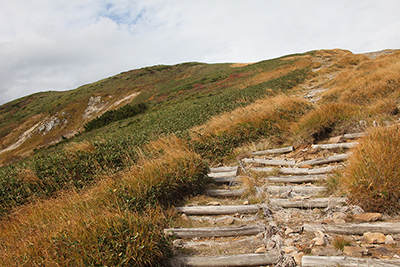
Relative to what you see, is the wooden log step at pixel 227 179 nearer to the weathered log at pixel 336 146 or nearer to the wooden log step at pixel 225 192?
the wooden log step at pixel 225 192

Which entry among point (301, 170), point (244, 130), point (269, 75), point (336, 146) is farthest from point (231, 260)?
point (269, 75)

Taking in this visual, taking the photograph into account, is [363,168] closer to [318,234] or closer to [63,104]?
[318,234]

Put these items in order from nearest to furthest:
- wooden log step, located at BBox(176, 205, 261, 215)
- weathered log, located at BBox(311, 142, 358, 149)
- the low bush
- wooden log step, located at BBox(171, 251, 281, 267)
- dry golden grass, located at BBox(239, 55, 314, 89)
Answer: wooden log step, located at BBox(171, 251, 281, 267) < wooden log step, located at BBox(176, 205, 261, 215) < weathered log, located at BBox(311, 142, 358, 149) < dry golden grass, located at BBox(239, 55, 314, 89) < the low bush

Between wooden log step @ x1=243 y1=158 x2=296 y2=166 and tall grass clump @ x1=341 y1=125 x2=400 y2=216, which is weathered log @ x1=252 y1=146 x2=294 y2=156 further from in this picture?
tall grass clump @ x1=341 y1=125 x2=400 y2=216

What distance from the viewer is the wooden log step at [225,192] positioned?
536 centimetres

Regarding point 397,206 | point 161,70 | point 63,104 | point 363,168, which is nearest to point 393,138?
point 363,168

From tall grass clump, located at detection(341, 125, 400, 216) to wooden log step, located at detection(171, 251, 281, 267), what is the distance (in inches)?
66.4

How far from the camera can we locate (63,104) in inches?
2438

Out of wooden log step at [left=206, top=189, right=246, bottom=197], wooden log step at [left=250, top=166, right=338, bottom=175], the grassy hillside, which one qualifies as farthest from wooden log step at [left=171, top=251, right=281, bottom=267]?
wooden log step at [left=250, top=166, right=338, bottom=175]

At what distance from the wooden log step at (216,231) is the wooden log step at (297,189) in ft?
4.49

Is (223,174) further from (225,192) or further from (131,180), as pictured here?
(131,180)

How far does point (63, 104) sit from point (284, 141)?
223 feet

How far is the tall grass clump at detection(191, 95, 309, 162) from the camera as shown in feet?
28.8

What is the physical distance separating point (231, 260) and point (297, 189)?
91.6 inches
